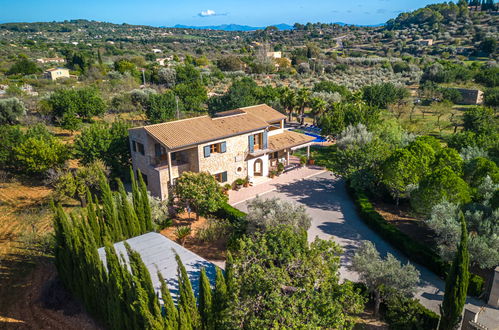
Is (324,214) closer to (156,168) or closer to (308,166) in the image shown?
(308,166)

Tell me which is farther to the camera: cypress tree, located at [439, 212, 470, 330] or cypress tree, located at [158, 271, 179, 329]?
cypress tree, located at [439, 212, 470, 330]

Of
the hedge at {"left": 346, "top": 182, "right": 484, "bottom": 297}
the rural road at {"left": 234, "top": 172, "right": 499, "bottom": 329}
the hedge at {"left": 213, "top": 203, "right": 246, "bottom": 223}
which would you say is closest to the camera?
the hedge at {"left": 346, "top": 182, "right": 484, "bottom": 297}

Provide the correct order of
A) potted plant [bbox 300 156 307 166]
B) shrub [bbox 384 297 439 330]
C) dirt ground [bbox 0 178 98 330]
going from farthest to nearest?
potted plant [bbox 300 156 307 166] < dirt ground [bbox 0 178 98 330] < shrub [bbox 384 297 439 330]

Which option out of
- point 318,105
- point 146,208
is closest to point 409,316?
point 146,208

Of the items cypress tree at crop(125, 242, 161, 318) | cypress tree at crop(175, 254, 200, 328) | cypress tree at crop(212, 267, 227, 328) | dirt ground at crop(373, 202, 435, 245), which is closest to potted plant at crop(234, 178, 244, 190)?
dirt ground at crop(373, 202, 435, 245)

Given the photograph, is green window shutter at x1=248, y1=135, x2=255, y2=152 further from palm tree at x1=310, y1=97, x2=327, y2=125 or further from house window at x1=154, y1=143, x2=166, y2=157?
palm tree at x1=310, y1=97, x2=327, y2=125

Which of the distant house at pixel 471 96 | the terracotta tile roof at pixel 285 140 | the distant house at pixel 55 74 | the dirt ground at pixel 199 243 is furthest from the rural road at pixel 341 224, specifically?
the distant house at pixel 55 74

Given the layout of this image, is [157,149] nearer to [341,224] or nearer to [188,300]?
[341,224]
